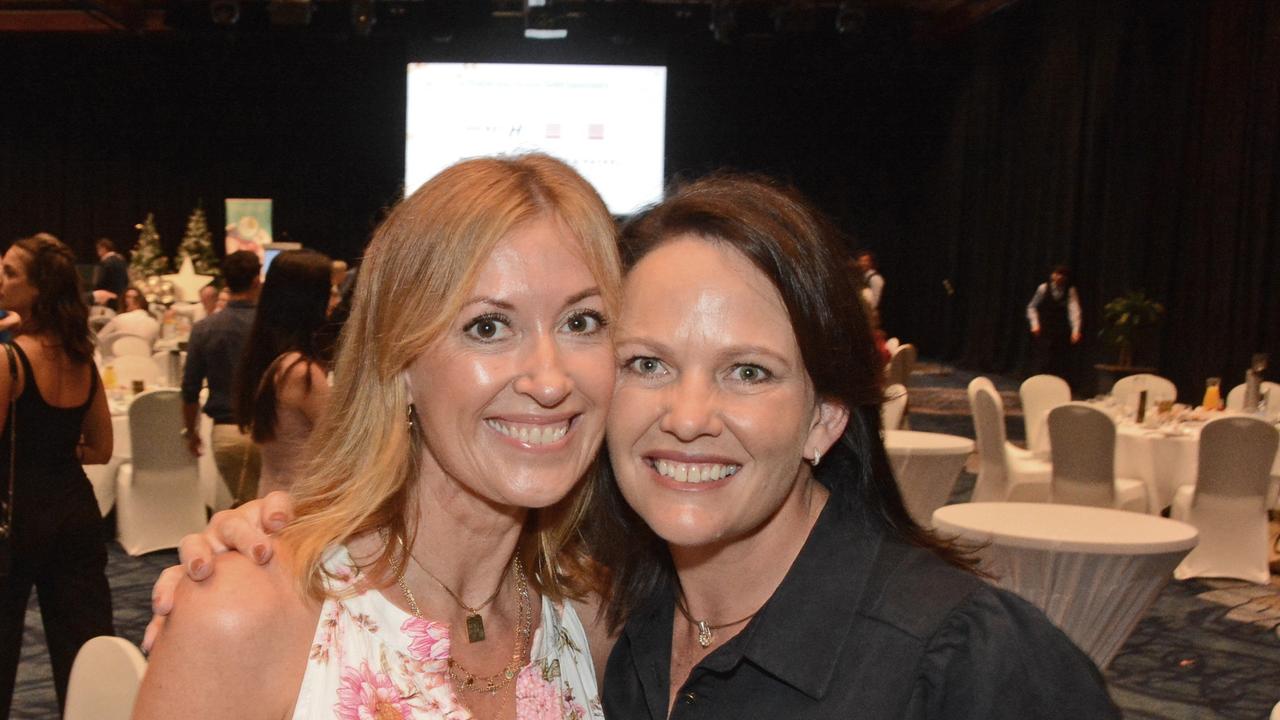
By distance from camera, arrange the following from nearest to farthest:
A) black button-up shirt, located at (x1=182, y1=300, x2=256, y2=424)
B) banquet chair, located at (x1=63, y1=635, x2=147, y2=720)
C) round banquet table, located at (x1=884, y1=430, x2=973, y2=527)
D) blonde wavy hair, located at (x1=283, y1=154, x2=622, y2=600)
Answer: blonde wavy hair, located at (x1=283, y1=154, x2=622, y2=600), banquet chair, located at (x1=63, y1=635, x2=147, y2=720), black button-up shirt, located at (x1=182, y1=300, x2=256, y2=424), round banquet table, located at (x1=884, y1=430, x2=973, y2=527)

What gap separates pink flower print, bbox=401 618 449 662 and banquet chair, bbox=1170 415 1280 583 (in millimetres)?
5551

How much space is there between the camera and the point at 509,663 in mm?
1761

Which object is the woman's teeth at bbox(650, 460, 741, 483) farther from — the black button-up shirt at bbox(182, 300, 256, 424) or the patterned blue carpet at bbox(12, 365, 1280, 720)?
the black button-up shirt at bbox(182, 300, 256, 424)

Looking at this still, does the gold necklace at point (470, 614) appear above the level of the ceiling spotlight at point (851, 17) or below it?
below

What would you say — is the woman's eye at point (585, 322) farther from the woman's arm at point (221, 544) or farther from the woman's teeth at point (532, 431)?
the woman's arm at point (221, 544)

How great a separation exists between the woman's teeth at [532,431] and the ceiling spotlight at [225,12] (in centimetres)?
1329

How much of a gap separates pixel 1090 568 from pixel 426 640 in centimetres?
262

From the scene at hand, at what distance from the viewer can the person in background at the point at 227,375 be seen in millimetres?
4777

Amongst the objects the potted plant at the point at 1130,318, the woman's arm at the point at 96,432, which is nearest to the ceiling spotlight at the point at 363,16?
the potted plant at the point at 1130,318

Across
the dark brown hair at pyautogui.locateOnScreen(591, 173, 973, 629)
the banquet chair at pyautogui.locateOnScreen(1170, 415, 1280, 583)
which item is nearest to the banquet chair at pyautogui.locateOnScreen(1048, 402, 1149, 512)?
the banquet chair at pyautogui.locateOnScreen(1170, 415, 1280, 583)

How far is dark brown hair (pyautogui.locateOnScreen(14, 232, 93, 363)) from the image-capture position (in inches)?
141

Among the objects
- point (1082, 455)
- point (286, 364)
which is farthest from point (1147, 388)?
point (286, 364)

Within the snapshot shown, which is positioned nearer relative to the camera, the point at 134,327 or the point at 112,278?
the point at 134,327

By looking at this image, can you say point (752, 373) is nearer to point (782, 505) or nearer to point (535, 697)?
point (782, 505)
